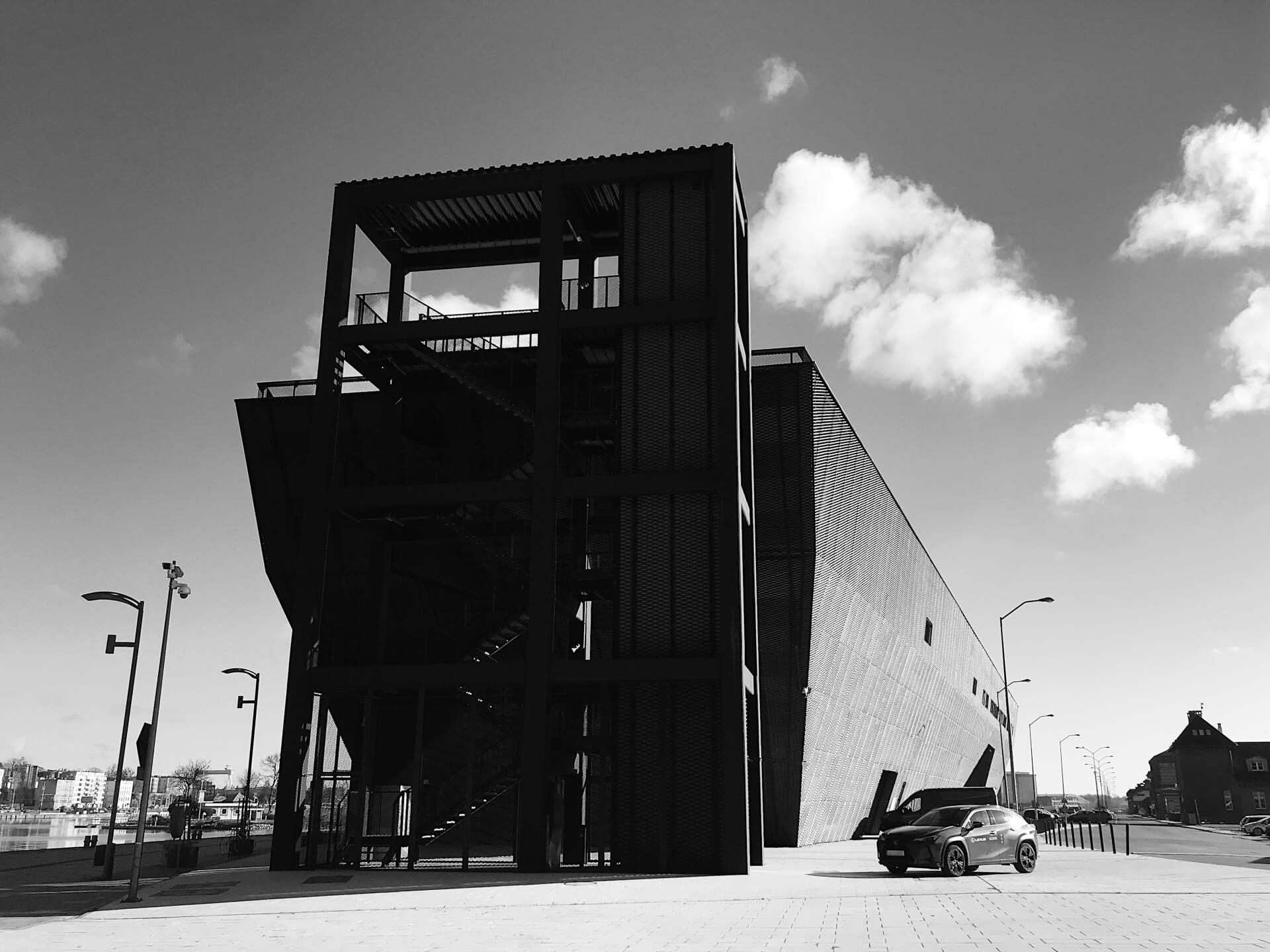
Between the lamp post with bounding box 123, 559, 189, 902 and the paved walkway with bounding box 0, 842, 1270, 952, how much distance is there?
2.11ft

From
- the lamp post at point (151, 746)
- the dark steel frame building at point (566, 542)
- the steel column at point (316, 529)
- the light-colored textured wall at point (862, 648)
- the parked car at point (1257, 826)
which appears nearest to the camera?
the lamp post at point (151, 746)

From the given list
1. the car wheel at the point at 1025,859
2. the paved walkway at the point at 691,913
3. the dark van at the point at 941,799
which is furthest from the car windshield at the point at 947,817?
the dark van at the point at 941,799

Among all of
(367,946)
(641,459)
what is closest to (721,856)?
(641,459)

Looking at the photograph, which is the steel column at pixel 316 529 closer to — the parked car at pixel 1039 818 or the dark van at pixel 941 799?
the dark van at pixel 941 799

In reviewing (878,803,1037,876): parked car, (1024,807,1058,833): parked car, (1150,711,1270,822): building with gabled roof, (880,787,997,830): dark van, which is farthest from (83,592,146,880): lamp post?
(1150,711,1270,822): building with gabled roof

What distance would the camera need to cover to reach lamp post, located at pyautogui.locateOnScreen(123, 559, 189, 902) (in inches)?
815

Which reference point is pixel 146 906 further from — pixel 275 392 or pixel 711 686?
pixel 275 392

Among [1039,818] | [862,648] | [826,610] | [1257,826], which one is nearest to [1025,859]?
[826,610]

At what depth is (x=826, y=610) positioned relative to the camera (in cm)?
3925

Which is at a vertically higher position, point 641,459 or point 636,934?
point 641,459

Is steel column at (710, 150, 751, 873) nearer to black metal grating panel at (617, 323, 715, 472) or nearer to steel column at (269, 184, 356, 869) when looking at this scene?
black metal grating panel at (617, 323, 715, 472)

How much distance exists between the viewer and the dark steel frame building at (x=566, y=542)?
→ 90.2ft

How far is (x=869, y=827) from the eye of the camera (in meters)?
50.7

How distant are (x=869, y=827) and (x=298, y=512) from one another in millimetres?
29140
